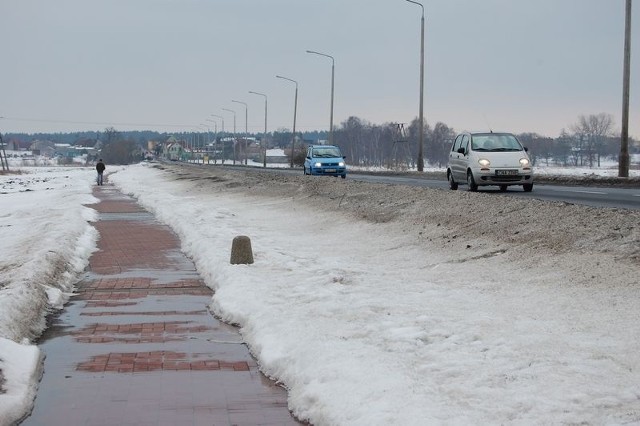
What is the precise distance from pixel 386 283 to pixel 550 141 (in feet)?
486

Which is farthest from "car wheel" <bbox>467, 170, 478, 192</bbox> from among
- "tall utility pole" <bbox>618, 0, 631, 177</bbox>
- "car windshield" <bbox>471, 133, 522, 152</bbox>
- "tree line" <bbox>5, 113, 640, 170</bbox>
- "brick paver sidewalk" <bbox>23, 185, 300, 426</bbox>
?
"tree line" <bbox>5, 113, 640, 170</bbox>

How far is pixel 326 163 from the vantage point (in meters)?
42.9

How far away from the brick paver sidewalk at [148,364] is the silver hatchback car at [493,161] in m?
11.5

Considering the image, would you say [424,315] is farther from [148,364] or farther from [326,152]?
[326,152]

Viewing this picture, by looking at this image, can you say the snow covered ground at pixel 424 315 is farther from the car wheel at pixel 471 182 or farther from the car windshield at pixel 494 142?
the car windshield at pixel 494 142

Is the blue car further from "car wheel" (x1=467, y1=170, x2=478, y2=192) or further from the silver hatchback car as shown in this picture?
"car wheel" (x1=467, y1=170, x2=478, y2=192)

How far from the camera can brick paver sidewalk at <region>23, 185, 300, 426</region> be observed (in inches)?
255

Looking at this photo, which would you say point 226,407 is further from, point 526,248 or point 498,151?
point 498,151

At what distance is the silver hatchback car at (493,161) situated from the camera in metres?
22.9

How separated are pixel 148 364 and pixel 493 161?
16.4 meters

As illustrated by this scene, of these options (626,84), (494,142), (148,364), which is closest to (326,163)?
(626,84)

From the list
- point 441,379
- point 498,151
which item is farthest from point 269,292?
point 498,151

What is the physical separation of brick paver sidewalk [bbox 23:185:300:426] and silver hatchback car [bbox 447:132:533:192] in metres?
11.5

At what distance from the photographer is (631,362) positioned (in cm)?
638
